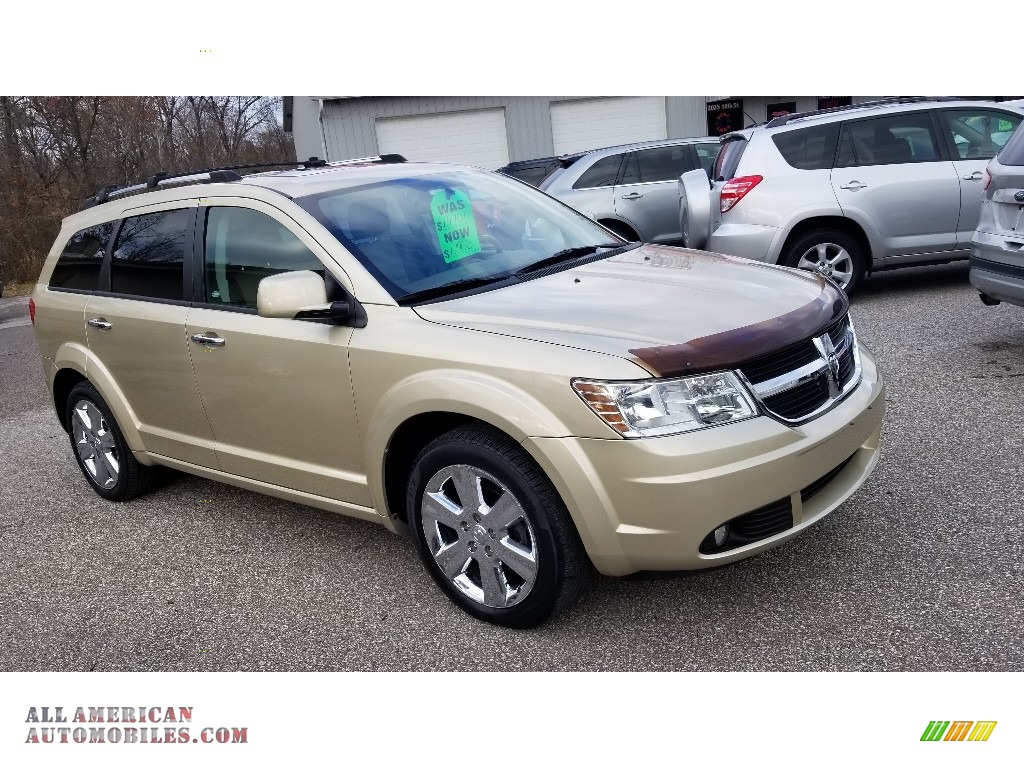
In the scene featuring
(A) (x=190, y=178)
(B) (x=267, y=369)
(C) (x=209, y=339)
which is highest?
(A) (x=190, y=178)

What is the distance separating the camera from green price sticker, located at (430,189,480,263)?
150 inches

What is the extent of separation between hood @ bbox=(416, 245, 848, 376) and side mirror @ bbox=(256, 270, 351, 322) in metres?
0.38

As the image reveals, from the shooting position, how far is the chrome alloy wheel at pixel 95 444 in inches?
201

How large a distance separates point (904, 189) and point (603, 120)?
12.5 metres

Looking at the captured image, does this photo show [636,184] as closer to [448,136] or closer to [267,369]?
[267,369]

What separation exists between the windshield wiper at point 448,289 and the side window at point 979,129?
582cm

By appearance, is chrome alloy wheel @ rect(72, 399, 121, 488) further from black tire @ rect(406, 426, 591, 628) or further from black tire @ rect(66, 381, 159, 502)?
black tire @ rect(406, 426, 591, 628)

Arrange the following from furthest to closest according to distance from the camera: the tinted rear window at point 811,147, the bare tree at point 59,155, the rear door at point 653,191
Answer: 1. the bare tree at point 59,155
2. the rear door at point 653,191
3. the tinted rear window at point 811,147

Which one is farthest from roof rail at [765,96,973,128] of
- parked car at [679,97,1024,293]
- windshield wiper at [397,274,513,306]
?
windshield wiper at [397,274,513,306]

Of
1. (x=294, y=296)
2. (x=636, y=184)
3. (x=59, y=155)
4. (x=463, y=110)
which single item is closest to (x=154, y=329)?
(x=294, y=296)

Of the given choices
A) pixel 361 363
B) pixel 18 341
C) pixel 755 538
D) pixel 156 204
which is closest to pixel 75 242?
pixel 156 204

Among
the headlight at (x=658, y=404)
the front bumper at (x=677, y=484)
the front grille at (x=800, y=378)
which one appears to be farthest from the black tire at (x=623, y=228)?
the headlight at (x=658, y=404)

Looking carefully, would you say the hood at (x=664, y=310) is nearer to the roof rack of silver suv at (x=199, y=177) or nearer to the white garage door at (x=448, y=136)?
the roof rack of silver suv at (x=199, y=177)

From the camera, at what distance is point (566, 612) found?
3.33 m
